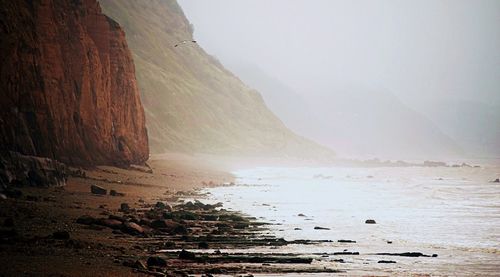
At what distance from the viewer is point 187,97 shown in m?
152

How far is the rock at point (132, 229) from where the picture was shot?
24.2 meters

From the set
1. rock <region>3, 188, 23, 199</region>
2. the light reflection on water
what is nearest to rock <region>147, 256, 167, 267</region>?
the light reflection on water

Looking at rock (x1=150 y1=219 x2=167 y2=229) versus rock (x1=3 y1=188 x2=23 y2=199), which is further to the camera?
rock (x1=3 y1=188 x2=23 y2=199)

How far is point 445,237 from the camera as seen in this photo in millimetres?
29422

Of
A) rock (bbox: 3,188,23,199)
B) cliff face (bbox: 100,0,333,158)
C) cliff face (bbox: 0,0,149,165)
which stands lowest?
rock (bbox: 3,188,23,199)

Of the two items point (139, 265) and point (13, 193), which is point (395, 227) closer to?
point (13, 193)

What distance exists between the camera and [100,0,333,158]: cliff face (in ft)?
443

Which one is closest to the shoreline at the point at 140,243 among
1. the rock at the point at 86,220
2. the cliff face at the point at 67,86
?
the rock at the point at 86,220

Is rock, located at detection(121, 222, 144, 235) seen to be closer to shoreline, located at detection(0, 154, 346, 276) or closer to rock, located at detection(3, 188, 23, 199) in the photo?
shoreline, located at detection(0, 154, 346, 276)

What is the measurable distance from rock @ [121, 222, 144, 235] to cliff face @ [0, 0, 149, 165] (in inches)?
473

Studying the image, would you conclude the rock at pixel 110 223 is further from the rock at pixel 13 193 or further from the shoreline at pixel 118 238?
the rock at pixel 13 193

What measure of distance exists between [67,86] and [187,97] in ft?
344

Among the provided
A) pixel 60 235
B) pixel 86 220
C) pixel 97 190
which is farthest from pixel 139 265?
pixel 97 190

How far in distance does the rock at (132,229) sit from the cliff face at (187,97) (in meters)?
87.3
